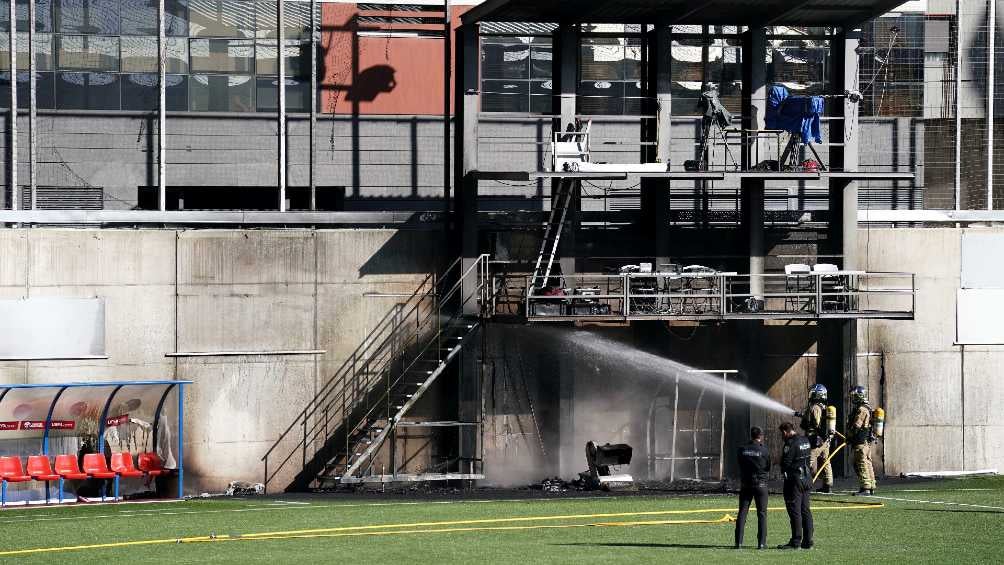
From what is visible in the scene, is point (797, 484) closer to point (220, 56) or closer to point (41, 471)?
point (41, 471)

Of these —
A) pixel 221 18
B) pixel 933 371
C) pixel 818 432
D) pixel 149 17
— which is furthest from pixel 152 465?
pixel 933 371

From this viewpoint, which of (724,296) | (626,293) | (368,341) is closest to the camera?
(626,293)

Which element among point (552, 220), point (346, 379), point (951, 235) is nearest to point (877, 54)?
point (951, 235)

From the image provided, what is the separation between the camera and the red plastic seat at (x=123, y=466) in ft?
111

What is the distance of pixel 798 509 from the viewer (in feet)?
79.5

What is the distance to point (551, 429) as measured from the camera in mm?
37469

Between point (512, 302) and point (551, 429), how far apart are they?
2.92 m

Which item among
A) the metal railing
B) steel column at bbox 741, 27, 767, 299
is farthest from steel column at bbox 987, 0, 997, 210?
steel column at bbox 741, 27, 767, 299

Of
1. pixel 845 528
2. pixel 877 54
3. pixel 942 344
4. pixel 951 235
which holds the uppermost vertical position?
pixel 877 54

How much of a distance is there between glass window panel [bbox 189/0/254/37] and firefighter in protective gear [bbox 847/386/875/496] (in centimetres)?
2004

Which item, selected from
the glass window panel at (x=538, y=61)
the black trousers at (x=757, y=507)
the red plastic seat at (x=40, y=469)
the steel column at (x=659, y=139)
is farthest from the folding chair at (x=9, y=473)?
the glass window panel at (x=538, y=61)

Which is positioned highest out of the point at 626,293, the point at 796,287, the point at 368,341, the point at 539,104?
the point at 539,104

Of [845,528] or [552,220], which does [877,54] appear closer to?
[552,220]

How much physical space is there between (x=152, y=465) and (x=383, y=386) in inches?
211
